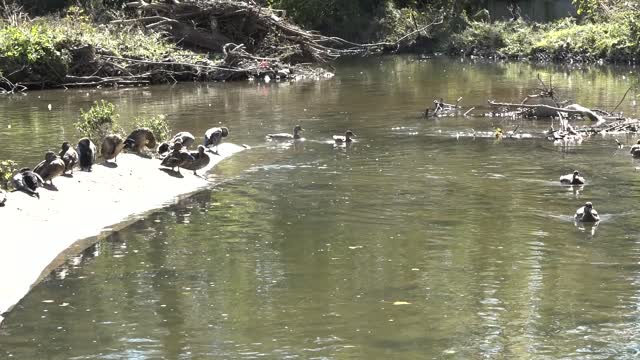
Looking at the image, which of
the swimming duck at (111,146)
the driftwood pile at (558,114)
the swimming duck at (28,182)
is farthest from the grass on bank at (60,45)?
the swimming duck at (28,182)

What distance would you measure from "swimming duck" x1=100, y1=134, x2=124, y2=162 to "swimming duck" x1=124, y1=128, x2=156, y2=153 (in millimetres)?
1237

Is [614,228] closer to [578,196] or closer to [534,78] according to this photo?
[578,196]

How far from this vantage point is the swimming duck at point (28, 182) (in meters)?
14.6

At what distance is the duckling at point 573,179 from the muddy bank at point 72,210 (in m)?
6.22

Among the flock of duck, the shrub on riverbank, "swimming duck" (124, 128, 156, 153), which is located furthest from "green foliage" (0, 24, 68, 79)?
the shrub on riverbank

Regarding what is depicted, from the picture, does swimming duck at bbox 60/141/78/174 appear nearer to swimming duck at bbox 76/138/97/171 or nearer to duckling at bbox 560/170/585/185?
swimming duck at bbox 76/138/97/171

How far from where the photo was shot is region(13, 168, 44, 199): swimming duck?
14.6 m

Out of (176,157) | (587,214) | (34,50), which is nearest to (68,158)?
(176,157)

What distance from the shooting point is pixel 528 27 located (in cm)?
5959

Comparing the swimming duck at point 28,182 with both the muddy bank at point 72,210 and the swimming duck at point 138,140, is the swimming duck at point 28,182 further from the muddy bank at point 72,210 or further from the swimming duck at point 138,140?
the swimming duck at point 138,140

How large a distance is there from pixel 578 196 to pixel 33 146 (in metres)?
11.7

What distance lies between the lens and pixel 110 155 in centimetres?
1766

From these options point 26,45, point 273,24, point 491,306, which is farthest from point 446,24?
point 491,306

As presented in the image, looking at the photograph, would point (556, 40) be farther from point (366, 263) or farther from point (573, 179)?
point (366, 263)
